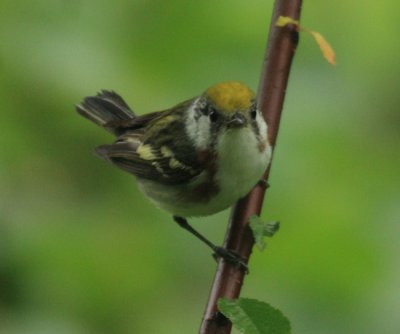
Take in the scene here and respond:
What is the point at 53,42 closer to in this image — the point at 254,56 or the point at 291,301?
the point at 254,56

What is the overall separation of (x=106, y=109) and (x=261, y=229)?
1870mm

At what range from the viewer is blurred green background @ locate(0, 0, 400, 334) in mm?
2920

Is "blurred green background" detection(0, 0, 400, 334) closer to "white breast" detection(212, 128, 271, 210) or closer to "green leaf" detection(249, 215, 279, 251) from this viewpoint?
"white breast" detection(212, 128, 271, 210)

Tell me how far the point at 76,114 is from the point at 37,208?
382 mm

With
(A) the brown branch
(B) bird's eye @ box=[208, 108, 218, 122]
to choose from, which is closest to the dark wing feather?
(B) bird's eye @ box=[208, 108, 218, 122]

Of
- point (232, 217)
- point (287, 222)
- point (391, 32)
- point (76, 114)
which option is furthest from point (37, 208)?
point (391, 32)

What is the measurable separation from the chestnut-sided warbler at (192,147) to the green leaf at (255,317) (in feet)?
→ 4.17

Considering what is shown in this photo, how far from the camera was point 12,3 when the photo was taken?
10.0 ft

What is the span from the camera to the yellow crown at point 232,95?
111 inches

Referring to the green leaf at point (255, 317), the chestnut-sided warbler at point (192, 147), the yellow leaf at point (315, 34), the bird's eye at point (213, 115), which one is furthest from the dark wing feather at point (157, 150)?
the green leaf at point (255, 317)

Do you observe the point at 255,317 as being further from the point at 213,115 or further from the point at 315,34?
the point at 213,115

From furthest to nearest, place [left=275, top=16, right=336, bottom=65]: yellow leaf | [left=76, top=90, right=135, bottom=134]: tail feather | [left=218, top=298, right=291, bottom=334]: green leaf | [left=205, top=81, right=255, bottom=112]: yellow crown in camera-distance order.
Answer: [left=76, top=90, right=135, bottom=134]: tail feather < [left=205, top=81, right=255, bottom=112]: yellow crown < [left=275, top=16, right=336, bottom=65]: yellow leaf < [left=218, top=298, right=291, bottom=334]: green leaf

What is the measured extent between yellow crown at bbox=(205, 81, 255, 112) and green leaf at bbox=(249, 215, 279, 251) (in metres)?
0.81

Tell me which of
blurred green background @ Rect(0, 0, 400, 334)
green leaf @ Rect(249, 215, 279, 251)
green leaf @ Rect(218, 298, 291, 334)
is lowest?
green leaf @ Rect(218, 298, 291, 334)
